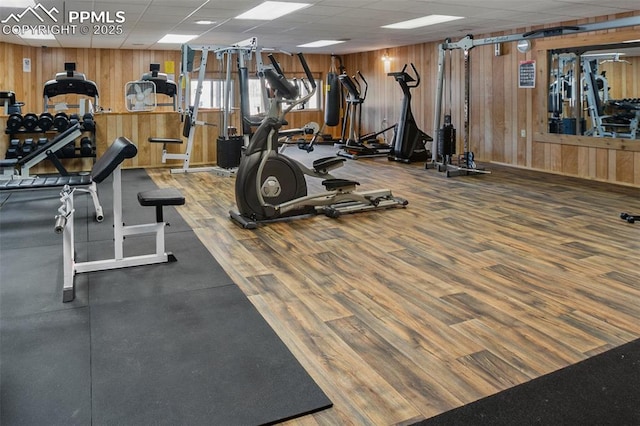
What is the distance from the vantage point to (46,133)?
7.65 meters

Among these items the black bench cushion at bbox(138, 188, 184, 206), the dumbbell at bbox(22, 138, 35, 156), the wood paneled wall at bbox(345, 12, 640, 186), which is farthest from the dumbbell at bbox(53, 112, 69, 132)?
the wood paneled wall at bbox(345, 12, 640, 186)

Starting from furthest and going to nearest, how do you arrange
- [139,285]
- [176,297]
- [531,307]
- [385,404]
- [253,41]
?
[253,41], [139,285], [176,297], [531,307], [385,404]

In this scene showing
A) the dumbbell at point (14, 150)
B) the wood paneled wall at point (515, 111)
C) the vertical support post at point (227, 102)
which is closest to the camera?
the wood paneled wall at point (515, 111)

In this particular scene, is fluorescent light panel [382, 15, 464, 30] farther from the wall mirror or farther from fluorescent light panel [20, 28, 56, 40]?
fluorescent light panel [20, 28, 56, 40]

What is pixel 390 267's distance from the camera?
3.56 metres

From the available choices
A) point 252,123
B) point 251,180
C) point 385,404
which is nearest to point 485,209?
point 251,180

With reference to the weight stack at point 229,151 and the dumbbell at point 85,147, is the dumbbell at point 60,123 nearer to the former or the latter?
the dumbbell at point 85,147

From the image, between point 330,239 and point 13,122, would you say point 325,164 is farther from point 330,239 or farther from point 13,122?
point 13,122

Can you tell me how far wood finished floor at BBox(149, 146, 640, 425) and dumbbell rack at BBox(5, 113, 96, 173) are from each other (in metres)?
2.91

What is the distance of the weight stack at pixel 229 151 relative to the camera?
752 cm

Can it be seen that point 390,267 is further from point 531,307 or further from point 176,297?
point 176,297

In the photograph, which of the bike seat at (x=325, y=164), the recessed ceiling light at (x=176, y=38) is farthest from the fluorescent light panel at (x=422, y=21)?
the recessed ceiling light at (x=176, y=38)

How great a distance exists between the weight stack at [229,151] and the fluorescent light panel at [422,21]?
2920 mm

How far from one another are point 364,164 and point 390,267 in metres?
5.51
